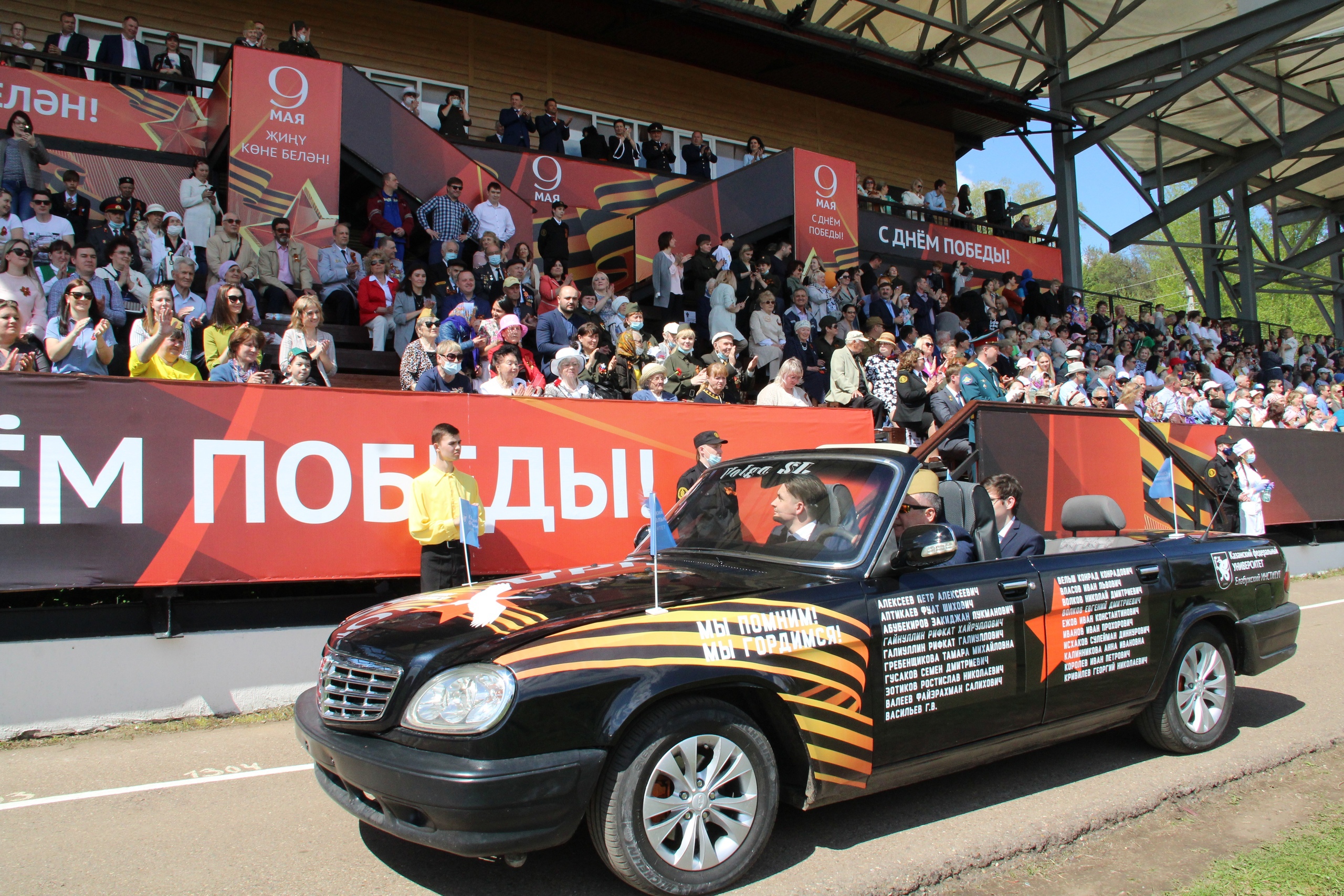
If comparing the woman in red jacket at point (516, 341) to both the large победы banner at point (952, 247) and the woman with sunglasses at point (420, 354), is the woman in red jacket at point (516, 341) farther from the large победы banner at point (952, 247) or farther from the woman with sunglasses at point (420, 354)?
the large победы banner at point (952, 247)

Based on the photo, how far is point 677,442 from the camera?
7992 mm

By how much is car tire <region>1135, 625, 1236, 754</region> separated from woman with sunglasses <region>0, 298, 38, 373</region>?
758 cm

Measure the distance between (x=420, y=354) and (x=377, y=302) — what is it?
8.59 ft

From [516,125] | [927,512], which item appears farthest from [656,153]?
[927,512]

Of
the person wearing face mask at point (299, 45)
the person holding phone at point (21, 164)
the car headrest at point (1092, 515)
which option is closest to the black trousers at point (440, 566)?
the car headrest at point (1092, 515)

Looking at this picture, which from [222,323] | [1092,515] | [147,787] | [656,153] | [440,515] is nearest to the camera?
[147,787]

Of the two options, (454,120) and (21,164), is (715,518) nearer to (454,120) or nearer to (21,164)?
(21,164)

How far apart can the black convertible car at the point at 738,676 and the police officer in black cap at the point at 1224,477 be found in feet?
25.4

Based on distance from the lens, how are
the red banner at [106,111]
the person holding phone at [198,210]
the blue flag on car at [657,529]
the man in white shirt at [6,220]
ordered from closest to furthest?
the blue flag on car at [657,529] → the man in white shirt at [6,220] → the person holding phone at [198,210] → the red banner at [106,111]

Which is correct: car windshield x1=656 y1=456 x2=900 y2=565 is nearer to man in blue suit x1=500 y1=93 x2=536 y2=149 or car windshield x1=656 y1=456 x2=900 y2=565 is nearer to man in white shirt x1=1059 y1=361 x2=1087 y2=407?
man in white shirt x1=1059 y1=361 x2=1087 y2=407

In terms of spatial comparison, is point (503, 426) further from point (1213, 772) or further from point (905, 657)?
point (1213, 772)

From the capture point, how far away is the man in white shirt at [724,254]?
47.3 ft

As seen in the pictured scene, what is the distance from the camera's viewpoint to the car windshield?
4320mm

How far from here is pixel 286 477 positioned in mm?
6445
